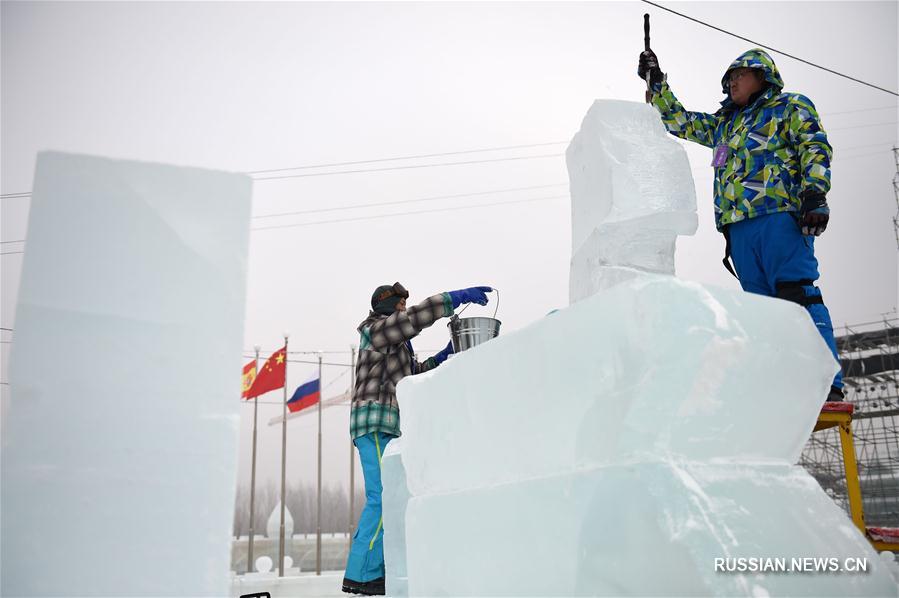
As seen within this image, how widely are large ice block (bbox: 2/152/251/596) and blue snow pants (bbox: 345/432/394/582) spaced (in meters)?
2.05

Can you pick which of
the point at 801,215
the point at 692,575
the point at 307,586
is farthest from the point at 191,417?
the point at 307,586

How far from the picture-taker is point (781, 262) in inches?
94.3

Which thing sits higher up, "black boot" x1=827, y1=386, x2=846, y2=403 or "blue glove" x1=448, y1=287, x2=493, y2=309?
"blue glove" x1=448, y1=287, x2=493, y2=309

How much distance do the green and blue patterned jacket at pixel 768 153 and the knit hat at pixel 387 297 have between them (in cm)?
172

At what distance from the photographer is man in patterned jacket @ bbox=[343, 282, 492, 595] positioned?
123 inches

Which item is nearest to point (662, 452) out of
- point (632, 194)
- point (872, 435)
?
point (632, 194)

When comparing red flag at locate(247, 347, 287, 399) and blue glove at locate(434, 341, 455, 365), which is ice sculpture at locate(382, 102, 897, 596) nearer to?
blue glove at locate(434, 341, 455, 365)

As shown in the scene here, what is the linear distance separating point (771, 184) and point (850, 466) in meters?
1.12

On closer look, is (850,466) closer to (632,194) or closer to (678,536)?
(632,194)

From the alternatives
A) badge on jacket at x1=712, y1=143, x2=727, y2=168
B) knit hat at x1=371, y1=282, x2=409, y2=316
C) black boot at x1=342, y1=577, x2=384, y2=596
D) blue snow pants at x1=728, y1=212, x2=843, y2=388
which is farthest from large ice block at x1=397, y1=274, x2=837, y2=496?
knit hat at x1=371, y1=282, x2=409, y2=316

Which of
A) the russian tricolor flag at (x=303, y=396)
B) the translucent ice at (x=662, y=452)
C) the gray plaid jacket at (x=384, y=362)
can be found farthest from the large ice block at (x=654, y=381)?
the russian tricolor flag at (x=303, y=396)

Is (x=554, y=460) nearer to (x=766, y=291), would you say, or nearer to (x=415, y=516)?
(x=415, y=516)

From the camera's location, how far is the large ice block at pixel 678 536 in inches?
41.3
